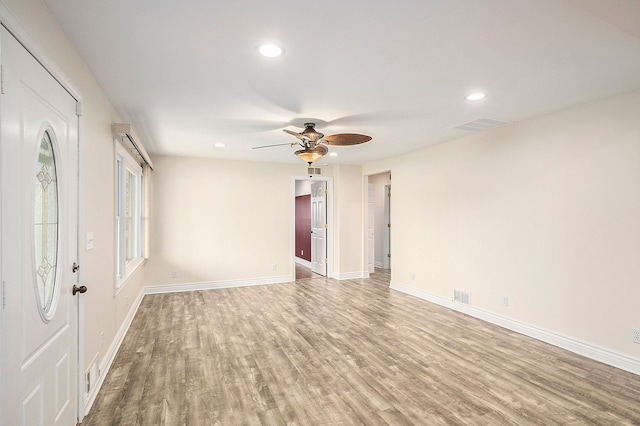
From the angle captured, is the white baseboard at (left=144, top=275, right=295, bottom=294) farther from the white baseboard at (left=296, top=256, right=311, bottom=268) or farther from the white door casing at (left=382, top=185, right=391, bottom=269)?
the white door casing at (left=382, top=185, right=391, bottom=269)

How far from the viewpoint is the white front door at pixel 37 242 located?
4.41 ft

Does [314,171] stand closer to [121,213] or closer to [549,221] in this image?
[121,213]

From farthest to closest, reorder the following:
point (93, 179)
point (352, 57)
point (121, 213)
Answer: point (121, 213), point (93, 179), point (352, 57)

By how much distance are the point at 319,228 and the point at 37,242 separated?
6.19 meters

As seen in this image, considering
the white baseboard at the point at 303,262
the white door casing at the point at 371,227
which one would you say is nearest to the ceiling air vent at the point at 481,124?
the white door casing at the point at 371,227

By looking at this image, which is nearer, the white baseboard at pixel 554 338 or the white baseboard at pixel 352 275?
the white baseboard at pixel 554 338

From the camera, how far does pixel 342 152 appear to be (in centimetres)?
575

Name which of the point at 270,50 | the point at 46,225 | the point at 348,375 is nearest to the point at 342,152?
the point at 270,50

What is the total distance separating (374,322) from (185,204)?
3.98 m

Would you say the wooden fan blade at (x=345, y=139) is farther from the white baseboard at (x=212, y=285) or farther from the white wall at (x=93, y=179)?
the white baseboard at (x=212, y=285)

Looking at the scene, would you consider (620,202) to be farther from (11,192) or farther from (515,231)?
(11,192)

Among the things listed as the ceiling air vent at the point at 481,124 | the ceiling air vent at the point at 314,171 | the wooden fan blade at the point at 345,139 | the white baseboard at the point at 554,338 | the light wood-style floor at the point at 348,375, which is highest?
the ceiling air vent at the point at 481,124

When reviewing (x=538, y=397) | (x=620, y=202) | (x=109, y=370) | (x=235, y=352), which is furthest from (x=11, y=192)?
(x=620, y=202)

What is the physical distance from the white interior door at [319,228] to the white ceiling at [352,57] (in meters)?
3.65
